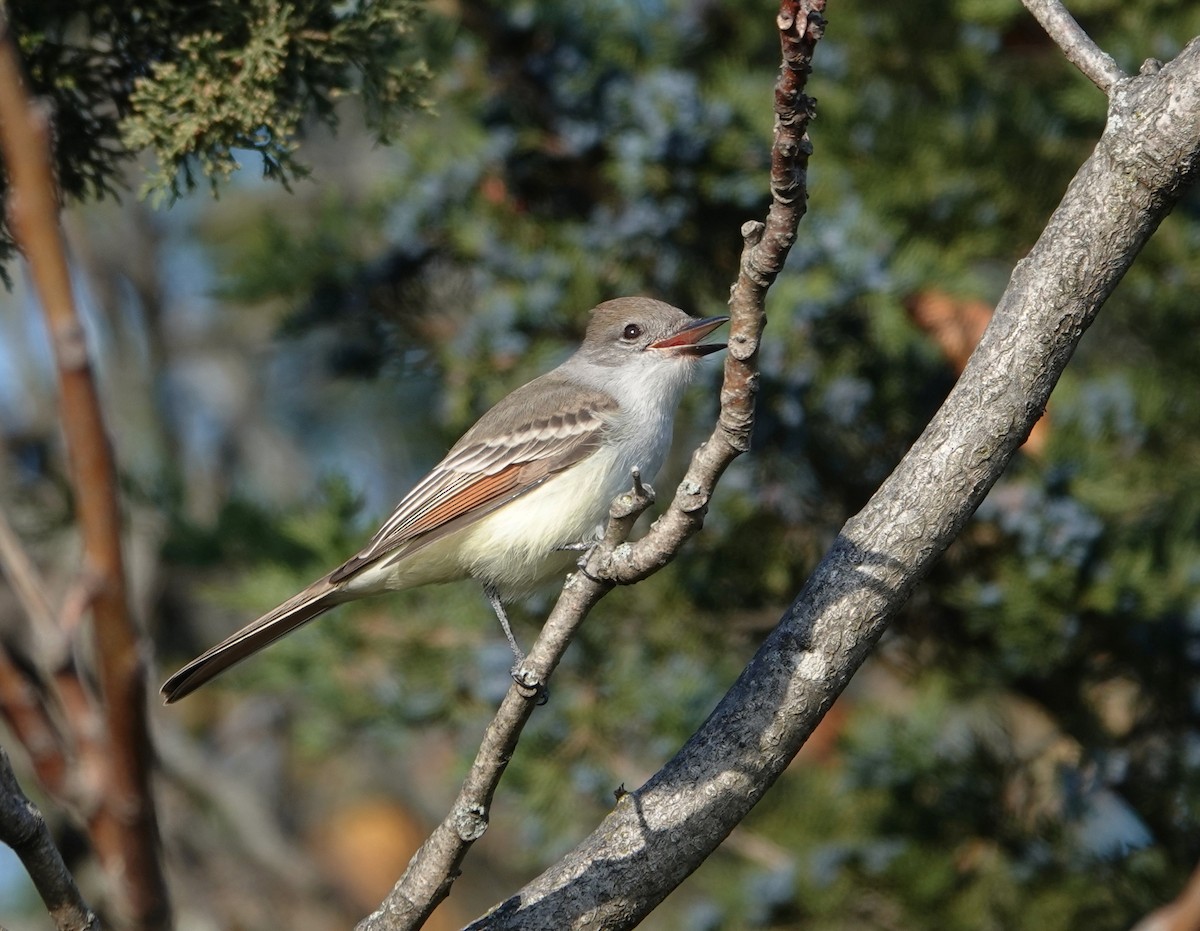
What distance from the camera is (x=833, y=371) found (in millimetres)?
4902

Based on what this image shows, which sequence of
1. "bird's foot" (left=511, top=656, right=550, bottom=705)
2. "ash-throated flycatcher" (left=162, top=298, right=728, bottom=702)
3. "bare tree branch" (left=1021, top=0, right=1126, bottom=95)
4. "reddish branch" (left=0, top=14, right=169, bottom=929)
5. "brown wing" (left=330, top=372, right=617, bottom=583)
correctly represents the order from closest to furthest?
"reddish branch" (left=0, top=14, right=169, bottom=929) < "bird's foot" (left=511, top=656, right=550, bottom=705) < "bare tree branch" (left=1021, top=0, right=1126, bottom=95) < "ash-throated flycatcher" (left=162, top=298, right=728, bottom=702) < "brown wing" (left=330, top=372, right=617, bottom=583)

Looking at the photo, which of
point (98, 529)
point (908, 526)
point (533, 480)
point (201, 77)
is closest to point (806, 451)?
point (533, 480)

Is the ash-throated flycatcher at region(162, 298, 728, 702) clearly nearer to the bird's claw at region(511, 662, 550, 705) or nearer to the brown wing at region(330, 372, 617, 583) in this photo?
the brown wing at region(330, 372, 617, 583)

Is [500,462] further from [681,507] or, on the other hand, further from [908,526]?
[681,507]

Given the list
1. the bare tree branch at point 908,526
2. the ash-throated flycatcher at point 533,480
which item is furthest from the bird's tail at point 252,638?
the bare tree branch at point 908,526

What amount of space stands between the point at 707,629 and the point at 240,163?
267cm

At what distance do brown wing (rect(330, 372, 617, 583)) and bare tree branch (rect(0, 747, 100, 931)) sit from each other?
223cm

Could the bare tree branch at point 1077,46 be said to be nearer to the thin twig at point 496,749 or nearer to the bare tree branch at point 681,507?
the bare tree branch at point 681,507

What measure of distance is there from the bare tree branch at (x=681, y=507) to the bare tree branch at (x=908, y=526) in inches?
7.6

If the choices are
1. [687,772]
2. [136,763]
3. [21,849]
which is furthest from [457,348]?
[136,763]

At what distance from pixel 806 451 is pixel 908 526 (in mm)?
2305

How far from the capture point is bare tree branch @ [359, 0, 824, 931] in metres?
2.04

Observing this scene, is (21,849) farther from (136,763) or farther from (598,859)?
(598,859)

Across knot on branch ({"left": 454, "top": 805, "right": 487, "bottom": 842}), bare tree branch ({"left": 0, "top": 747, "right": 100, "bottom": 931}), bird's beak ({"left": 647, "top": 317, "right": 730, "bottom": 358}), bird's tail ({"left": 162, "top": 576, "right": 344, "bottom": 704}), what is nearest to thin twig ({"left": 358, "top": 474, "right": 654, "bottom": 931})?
knot on branch ({"left": 454, "top": 805, "right": 487, "bottom": 842})
